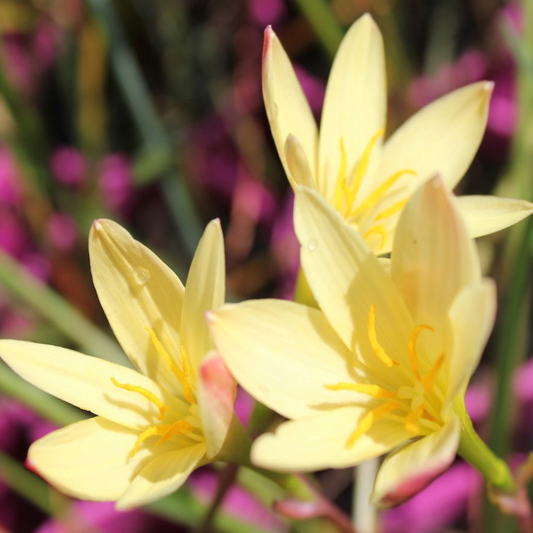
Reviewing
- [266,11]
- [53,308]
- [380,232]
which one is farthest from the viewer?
[266,11]

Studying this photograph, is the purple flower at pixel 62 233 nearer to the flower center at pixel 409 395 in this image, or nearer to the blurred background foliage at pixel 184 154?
the blurred background foliage at pixel 184 154

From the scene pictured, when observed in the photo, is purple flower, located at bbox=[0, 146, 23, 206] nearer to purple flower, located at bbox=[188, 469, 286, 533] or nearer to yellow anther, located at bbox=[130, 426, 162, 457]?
purple flower, located at bbox=[188, 469, 286, 533]

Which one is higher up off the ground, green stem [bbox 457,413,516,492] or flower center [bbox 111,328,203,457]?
flower center [bbox 111,328,203,457]

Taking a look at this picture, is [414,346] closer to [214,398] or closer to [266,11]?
[214,398]

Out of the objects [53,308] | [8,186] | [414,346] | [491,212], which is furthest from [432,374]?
[8,186]

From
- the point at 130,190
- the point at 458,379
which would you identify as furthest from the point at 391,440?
the point at 130,190

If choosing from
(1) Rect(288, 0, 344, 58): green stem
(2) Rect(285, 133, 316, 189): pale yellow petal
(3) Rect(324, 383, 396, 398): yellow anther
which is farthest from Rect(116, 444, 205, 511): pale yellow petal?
(1) Rect(288, 0, 344, 58): green stem
